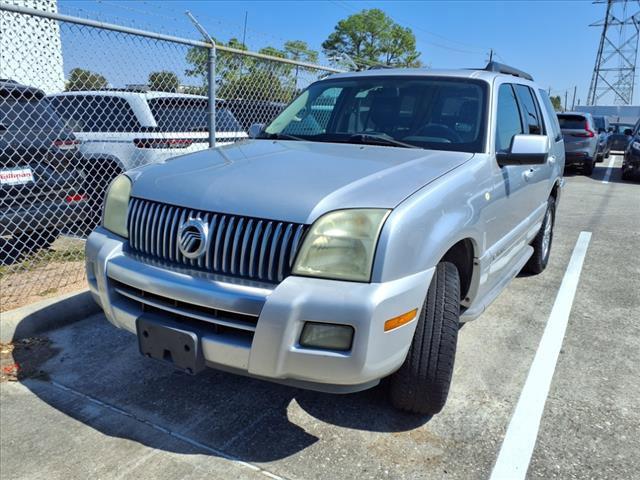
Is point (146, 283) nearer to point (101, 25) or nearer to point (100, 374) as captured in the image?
point (100, 374)

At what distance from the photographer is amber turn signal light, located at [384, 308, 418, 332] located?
7.33 ft

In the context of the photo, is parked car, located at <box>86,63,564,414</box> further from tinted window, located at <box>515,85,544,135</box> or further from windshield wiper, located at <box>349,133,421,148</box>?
tinted window, located at <box>515,85,544,135</box>

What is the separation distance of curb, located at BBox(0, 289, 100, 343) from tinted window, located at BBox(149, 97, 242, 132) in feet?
9.04

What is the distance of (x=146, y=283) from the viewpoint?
2.54 metres

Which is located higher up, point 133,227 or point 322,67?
point 322,67

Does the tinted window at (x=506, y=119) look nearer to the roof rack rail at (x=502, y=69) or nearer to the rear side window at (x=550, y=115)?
the roof rack rail at (x=502, y=69)

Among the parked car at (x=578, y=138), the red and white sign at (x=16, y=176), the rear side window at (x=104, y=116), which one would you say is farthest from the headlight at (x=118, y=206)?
the parked car at (x=578, y=138)

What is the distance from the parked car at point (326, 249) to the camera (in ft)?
7.30

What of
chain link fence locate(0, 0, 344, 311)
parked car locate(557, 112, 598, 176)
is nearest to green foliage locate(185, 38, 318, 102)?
chain link fence locate(0, 0, 344, 311)

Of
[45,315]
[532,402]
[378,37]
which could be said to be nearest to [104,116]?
[45,315]

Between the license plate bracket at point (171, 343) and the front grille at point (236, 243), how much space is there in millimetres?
293

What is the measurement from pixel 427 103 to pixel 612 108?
5248 centimetres

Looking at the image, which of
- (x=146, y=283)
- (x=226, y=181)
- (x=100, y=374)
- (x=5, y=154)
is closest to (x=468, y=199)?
(x=226, y=181)

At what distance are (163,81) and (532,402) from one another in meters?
5.39
